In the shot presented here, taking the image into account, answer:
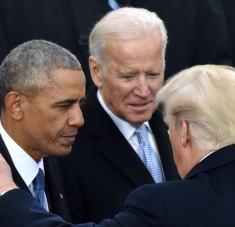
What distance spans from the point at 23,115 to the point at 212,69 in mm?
749

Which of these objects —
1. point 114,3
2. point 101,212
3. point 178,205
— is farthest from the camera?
point 114,3

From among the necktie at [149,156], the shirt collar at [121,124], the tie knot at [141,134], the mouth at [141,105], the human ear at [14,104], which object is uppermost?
the human ear at [14,104]

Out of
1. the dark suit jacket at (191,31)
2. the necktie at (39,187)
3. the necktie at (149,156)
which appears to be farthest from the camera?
the dark suit jacket at (191,31)

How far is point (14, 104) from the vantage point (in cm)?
321

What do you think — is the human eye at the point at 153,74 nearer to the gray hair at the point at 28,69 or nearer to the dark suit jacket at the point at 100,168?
the dark suit jacket at the point at 100,168

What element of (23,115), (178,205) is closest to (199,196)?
(178,205)

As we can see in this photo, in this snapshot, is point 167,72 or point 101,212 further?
point 167,72

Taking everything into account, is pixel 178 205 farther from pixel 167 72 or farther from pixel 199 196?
pixel 167 72

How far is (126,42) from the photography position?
3768mm

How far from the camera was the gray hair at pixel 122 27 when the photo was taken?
3779mm

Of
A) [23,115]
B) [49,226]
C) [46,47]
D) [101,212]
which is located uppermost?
[46,47]

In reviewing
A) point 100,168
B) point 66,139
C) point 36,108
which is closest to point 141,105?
point 100,168

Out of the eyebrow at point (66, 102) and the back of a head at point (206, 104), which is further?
the eyebrow at point (66, 102)

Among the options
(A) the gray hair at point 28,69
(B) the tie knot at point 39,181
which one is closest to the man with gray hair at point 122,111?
(B) the tie knot at point 39,181
